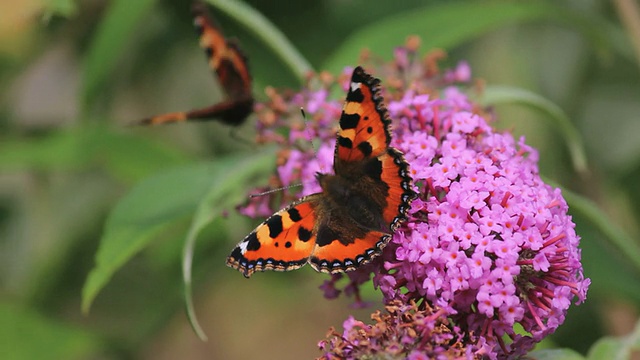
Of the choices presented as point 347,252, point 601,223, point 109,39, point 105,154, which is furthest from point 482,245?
point 105,154

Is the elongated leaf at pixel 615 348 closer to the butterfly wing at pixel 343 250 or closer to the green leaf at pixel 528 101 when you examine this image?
the green leaf at pixel 528 101

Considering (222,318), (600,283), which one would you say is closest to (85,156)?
(222,318)

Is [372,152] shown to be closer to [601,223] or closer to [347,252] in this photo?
[347,252]

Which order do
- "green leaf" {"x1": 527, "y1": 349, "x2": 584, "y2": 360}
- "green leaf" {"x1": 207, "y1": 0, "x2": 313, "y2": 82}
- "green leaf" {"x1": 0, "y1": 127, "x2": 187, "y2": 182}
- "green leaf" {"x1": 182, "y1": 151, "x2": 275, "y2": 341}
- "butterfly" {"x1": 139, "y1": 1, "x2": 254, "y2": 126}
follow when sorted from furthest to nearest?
"green leaf" {"x1": 0, "y1": 127, "x2": 187, "y2": 182}
"green leaf" {"x1": 207, "y1": 0, "x2": 313, "y2": 82}
"butterfly" {"x1": 139, "y1": 1, "x2": 254, "y2": 126}
"green leaf" {"x1": 182, "y1": 151, "x2": 275, "y2": 341}
"green leaf" {"x1": 527, "y1": 349, "x2": 584, "y2": 360}

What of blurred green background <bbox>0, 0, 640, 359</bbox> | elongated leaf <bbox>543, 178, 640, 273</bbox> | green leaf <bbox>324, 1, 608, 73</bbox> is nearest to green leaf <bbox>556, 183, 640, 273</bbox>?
elongated leaf <bbox>543, 178, 640, 273</bbox>

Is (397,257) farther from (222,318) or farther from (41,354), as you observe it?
(222,318)

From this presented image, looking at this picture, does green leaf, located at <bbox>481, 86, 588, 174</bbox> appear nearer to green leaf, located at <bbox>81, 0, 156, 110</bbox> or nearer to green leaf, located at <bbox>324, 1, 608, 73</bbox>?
green leaf, located at <bbox>324, 1, 608, 73</bbox>
